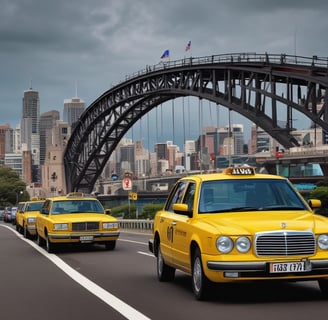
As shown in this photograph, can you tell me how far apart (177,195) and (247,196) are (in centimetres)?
189

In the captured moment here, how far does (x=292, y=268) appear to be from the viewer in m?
9.30

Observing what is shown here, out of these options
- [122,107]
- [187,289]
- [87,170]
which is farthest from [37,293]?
[87,170]

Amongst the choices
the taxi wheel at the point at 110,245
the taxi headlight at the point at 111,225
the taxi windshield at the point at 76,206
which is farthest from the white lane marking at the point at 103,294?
the taxi windshield at the point at 76,206

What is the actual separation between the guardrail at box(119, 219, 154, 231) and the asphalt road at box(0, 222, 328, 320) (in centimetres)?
2405

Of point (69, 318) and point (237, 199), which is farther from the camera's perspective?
point (237, 199)

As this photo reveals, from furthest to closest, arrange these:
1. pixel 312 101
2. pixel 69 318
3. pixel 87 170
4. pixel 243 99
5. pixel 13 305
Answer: pixel 87 170, pixel 243 99, pixel 312 101, pixel 13 305, pixel 69 318

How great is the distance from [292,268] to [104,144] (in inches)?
3833

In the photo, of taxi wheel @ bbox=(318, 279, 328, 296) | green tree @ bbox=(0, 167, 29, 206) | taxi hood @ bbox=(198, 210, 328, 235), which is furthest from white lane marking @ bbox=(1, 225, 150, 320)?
green tree @ bbox=(0, 167, 29, 206)

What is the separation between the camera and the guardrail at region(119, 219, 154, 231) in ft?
133

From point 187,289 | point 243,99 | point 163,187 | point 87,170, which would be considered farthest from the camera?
point 163,187

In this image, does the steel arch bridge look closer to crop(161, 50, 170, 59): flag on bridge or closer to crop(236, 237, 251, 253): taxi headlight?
crop(161, 50, 170, 59): flag on bridge

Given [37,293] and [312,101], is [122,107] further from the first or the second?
[37,293]

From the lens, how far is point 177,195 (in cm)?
1249

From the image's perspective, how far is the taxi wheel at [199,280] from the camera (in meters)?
9.88
